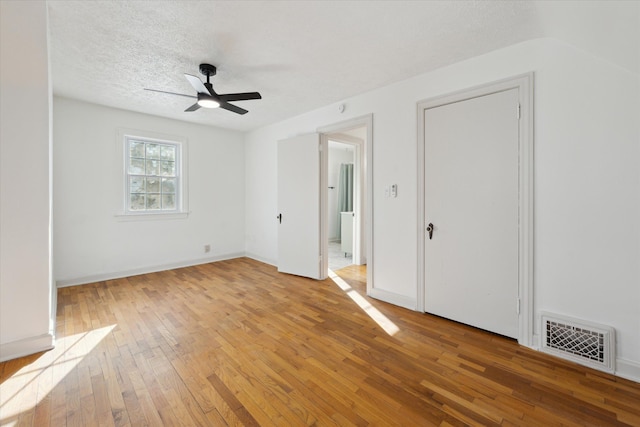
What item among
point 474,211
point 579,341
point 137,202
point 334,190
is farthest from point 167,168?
point 579,341

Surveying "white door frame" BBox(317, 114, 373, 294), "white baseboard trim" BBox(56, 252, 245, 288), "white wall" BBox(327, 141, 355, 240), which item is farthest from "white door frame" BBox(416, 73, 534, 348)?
"white wall" BBox(327, 141, 355, 240)

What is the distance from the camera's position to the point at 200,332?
2551mm

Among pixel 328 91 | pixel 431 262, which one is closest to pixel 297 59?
pixel 328 91

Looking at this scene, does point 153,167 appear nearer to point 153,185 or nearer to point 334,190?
point 153,185

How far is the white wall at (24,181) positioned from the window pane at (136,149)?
2.39 metres

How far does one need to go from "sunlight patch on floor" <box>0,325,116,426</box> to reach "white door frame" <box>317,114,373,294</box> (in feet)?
9.22

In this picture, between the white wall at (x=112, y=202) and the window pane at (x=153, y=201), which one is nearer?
the white wall at (x=112, y=202)

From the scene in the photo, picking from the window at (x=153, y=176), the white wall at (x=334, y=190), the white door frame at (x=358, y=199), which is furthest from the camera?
the white wall at (x=334, y=190)

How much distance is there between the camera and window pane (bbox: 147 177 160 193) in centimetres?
464

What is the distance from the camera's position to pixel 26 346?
215 centimetres

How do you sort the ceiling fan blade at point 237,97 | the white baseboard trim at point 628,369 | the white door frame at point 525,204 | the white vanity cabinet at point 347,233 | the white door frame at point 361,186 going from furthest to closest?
the white vanity cabinet at point 347,233, the white door frame at point 361,186, the ceiling fan blade at point 237,97, the white door frame at point 525,204, the white baseboard trim at point 628,369

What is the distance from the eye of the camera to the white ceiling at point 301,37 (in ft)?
6.14

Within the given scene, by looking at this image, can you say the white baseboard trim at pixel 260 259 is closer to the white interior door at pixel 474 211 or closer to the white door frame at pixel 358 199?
the white door frame at pixel 358 199

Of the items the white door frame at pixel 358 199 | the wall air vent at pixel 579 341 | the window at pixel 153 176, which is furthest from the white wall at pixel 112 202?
the wall air vent at pixel 579 341
